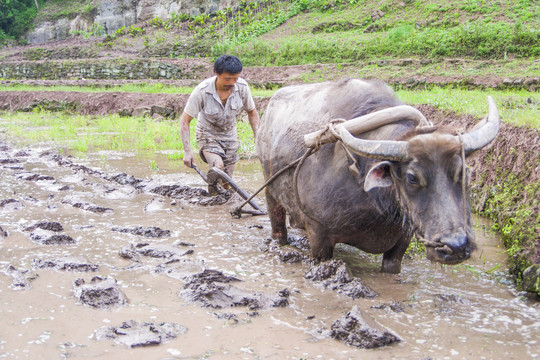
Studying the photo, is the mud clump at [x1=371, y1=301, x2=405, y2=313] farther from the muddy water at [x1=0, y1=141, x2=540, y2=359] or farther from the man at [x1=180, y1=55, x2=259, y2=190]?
the man at [x1=180, y1=55, x2=259, y2=190]

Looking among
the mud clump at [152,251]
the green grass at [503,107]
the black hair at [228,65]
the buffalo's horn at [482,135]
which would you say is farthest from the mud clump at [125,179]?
the buffalo's horn at [482,135]

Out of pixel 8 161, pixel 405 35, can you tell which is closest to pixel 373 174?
pixel 8 161

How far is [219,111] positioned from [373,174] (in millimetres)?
3031

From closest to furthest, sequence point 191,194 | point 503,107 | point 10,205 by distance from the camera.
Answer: point 10,205
point 191,194
point 503,107

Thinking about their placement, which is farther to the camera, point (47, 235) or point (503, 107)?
point (503, 107)

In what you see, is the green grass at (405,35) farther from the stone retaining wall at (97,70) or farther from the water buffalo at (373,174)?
the water buffalo at (373,174)

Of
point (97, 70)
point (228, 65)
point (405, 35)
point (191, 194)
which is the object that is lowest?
point (191, 194)

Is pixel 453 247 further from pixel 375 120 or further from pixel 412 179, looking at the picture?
pixel 375 120

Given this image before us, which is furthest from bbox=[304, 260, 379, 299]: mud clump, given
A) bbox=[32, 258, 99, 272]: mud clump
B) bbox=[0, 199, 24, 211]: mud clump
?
bbox=[0, 199, 24, 211]: mud clump

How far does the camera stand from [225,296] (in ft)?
10.8

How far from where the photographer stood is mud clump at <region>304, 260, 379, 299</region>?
3.43m

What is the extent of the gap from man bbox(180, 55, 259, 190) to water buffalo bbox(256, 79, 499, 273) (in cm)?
102

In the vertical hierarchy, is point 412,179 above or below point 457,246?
above

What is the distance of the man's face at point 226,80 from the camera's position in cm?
525
